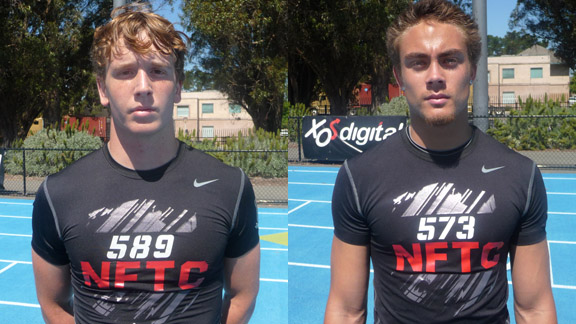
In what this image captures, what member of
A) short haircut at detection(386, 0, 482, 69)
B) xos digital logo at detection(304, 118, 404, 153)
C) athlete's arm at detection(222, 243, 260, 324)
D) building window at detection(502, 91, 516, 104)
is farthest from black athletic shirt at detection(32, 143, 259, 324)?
building window at detection(502, 91, 516, 104)

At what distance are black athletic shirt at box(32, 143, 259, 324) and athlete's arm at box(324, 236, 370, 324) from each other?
50 cm

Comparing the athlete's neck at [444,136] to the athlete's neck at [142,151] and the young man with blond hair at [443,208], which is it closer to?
the young man with blond hair at [443,208]

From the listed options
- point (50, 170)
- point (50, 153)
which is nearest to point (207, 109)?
point (50, 153)

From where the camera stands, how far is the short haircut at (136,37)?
2109 mm

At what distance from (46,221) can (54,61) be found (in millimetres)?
24223

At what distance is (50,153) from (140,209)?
17379 millimetres

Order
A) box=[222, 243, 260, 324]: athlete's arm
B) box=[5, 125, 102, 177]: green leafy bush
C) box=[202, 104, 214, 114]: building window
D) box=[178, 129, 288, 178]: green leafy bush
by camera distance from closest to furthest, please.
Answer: box=[222, 243, 260, 324]: athlete's arm
box=[178, 129, 288, 178]: green leafy bush
box=[5, 125, 102, 177]: green leafy bush
box=[202, 104, 214, 114]: building window

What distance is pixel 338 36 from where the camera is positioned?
14.5 meters

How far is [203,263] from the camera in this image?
6.93 ft

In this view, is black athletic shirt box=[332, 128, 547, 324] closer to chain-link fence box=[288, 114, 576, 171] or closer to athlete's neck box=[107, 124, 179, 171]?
athlete's neck box=[107, 124, 179, 171]

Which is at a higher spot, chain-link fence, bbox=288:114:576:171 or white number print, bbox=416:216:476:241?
chain-link fence, bbox=288:114:576:171

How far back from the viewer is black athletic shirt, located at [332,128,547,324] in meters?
2.20

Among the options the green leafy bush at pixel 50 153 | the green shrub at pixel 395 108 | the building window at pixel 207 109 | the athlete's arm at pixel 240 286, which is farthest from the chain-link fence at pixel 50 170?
the building window at pixel 207 109

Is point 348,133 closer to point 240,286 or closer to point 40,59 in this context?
point 240,286
